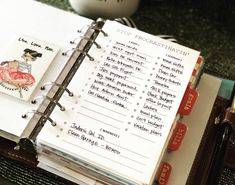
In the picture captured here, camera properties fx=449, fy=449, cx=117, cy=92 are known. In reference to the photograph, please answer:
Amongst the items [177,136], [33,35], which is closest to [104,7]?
[33,35]

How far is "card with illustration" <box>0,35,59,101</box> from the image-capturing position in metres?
0.63

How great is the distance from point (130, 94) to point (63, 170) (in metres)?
0.14

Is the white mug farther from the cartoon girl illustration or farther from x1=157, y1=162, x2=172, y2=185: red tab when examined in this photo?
x1=157, y1=162, x2=172, y2=185: red tab

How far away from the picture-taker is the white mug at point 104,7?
0.76 metres

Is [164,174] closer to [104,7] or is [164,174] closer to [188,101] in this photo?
[188,101]

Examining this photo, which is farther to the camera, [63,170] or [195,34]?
[195,34]

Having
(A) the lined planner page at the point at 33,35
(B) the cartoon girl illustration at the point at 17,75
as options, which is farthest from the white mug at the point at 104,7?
(B) the cartoon girl illustration at the point at 17,75

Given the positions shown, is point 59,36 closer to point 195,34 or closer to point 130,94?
point 130,94

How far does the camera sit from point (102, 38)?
2.19 ft

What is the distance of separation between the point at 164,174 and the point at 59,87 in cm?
19

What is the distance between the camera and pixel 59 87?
63cm

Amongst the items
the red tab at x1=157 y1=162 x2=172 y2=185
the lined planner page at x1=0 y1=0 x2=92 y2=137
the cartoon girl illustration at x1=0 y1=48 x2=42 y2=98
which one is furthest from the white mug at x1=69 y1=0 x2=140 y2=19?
the red tab at x1=157 y1=162 x2=172 y2=185

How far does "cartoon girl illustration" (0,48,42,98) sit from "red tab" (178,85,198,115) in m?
0.21

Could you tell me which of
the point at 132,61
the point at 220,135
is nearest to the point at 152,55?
the point at 132,61
